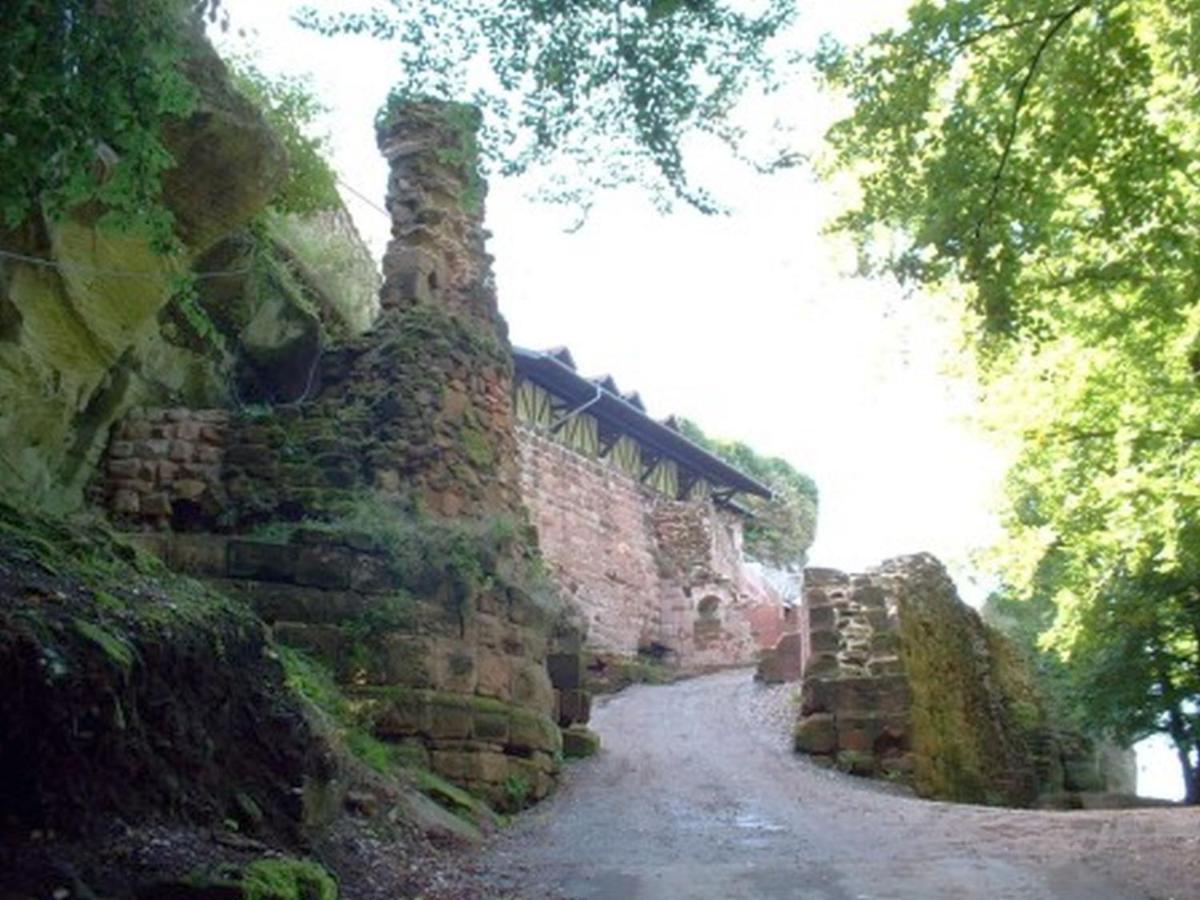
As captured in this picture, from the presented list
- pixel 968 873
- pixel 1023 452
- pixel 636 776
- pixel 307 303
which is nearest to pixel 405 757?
pixel 636 776

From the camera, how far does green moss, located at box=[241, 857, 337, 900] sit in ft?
12.9

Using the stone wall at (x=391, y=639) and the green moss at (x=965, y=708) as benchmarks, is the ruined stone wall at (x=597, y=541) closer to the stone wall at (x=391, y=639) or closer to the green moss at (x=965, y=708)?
the green moss at (x=965, y=708)

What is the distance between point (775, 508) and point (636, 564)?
32.8ft

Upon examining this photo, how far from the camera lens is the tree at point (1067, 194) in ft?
23.4

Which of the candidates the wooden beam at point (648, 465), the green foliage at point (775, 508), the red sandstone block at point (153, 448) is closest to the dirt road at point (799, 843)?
the red sandstone block at point (153, 448)

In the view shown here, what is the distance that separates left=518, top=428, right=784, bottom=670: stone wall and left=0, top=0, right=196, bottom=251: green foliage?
18.9 metres

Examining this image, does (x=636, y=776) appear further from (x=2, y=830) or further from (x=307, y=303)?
(x=2, y=830)

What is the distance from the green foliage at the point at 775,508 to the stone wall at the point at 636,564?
546 centimetres

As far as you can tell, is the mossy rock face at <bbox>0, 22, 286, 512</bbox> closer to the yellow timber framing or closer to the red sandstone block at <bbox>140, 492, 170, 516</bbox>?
the red sandstone block at <bbox>140, 492, 170, 516</bbox>

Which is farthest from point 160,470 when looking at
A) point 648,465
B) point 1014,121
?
point 648,465

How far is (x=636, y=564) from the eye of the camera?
1060 inches

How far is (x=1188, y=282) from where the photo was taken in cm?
814

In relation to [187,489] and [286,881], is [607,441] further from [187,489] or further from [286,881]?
[286,881]

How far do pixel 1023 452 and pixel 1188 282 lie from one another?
5579 mm
